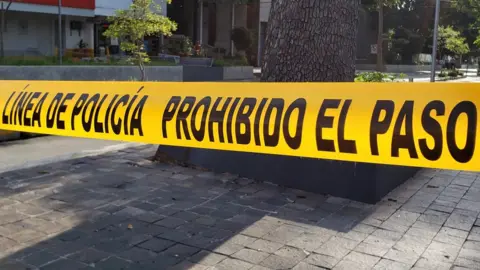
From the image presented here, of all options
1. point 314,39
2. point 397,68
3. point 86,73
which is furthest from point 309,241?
point 397,68

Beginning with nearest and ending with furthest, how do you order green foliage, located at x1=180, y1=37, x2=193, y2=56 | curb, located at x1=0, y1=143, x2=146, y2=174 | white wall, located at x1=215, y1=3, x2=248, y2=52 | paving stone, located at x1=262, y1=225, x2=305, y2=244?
paving stone, located at x1=262, y1=225, x2=305, y2=244 → curb, located at x1=0, y1=143, x2=146, y2=174 → green foliage, located at x1=180, y1=37, x2=193, y2=56 → white wall, located at x1=215, y1=3, x2=248, y2=52

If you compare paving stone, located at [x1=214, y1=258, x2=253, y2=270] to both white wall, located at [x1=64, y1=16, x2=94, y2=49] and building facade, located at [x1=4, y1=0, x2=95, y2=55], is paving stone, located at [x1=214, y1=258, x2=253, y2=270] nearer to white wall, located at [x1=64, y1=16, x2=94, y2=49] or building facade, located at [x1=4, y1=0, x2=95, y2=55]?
building facade, located at [x1=4, y1=0, x2=95, y2=55]

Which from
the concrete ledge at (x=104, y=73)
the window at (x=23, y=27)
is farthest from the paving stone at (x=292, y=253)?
the window at (x=23, y=27)

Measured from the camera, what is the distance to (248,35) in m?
39.0

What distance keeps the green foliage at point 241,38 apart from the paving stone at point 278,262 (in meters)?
35.4

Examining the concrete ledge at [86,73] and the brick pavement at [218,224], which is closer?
the brick pavement at [218,224]

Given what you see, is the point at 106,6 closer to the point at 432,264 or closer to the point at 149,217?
the point at 149,217

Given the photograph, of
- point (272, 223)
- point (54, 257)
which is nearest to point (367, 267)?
point (272, 223)

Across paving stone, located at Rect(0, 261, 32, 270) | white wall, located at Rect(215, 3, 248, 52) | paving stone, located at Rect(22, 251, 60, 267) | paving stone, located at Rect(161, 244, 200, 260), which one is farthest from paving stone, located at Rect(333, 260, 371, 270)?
white wall, located at Rect(215, 3, 248, 52)

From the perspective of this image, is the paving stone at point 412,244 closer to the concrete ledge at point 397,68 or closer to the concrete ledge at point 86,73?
the concrete ledge at point 86,73

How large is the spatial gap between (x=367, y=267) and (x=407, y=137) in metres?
1.29

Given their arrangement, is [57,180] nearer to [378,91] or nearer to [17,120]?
[17,120]

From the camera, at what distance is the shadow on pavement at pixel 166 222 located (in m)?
3.89

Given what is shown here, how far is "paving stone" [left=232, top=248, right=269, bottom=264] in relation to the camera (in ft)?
12.7
